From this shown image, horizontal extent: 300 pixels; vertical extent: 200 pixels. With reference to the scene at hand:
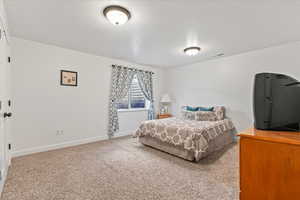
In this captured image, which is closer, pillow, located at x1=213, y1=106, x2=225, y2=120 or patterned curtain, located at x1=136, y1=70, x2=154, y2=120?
pillow, located at x1=213, y1=106, x2=225, y2=120

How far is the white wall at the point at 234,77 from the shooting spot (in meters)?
3.22

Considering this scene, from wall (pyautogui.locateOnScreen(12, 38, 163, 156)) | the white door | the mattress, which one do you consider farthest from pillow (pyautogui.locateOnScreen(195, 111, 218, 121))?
Result: the white door

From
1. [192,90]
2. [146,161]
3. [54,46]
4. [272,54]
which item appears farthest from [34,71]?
[272,54]

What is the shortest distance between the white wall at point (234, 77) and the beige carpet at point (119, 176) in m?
1.47

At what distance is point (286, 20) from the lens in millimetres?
2242

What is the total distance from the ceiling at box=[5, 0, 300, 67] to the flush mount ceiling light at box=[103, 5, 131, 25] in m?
0.07

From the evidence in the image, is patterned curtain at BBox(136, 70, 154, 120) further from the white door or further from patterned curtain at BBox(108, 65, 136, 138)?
the white door

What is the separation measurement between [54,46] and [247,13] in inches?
149

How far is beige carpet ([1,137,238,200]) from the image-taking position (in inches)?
68.1

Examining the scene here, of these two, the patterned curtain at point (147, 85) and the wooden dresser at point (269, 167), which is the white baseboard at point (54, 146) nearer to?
the patterned curtain at point (147, 85)

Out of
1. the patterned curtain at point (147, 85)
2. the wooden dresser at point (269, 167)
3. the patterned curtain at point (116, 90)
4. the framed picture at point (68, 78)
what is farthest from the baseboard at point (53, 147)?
the wooden dresser at point (269, 167)

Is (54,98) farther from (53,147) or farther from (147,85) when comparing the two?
(147,85)

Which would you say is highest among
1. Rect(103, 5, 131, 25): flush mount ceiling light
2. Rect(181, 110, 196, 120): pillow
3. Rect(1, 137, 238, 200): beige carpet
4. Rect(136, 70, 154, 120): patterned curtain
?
Rect(103, 5, 131, 25): flush mount ceiling light

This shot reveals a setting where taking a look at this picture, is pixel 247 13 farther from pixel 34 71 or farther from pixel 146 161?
pixel 34 71
